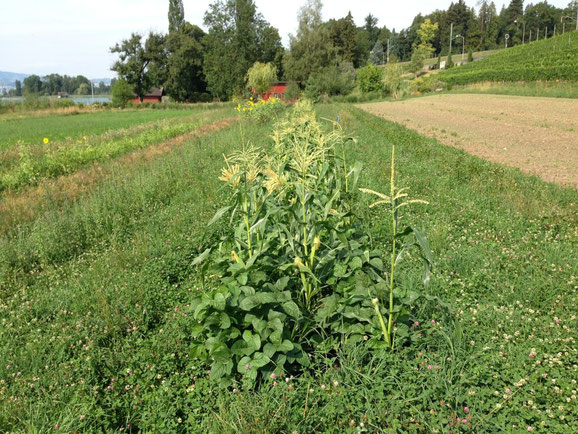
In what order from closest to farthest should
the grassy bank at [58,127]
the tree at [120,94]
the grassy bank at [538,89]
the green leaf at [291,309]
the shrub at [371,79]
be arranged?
the green leaf at [291,309] < the grassy bank at [58,127] < the grassy bank at [538,89] < the shrub at [371,79] < the tree at [120,94]

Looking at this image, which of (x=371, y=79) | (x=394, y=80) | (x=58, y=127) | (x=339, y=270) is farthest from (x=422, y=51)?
(x=339, y=270)

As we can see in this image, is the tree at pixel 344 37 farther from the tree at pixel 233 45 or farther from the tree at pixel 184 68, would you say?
the tree at pixel 184 68

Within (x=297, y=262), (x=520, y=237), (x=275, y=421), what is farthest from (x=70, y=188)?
(x=520, y=237)

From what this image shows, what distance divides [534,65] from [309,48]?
27574 millimetres

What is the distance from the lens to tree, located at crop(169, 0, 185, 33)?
2571 inches

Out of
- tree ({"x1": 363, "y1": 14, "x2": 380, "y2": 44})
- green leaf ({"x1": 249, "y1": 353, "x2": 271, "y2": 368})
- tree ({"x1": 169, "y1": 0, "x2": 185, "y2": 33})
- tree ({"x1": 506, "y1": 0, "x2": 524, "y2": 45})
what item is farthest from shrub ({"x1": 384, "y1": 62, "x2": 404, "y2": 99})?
tree ({"x1": 363, "y1": 14, "x2": 380, "y2": 44})

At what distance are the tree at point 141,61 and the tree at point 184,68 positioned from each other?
1.39m

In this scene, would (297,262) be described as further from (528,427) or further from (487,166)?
(487,166)

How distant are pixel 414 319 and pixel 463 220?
9.94 ft

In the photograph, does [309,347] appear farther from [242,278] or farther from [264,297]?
[242,278]

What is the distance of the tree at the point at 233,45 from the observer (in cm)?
5712

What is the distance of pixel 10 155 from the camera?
11.8 metres

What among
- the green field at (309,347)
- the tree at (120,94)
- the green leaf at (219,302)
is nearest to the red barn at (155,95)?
the tree at (120,94)

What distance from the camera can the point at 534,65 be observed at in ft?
145
